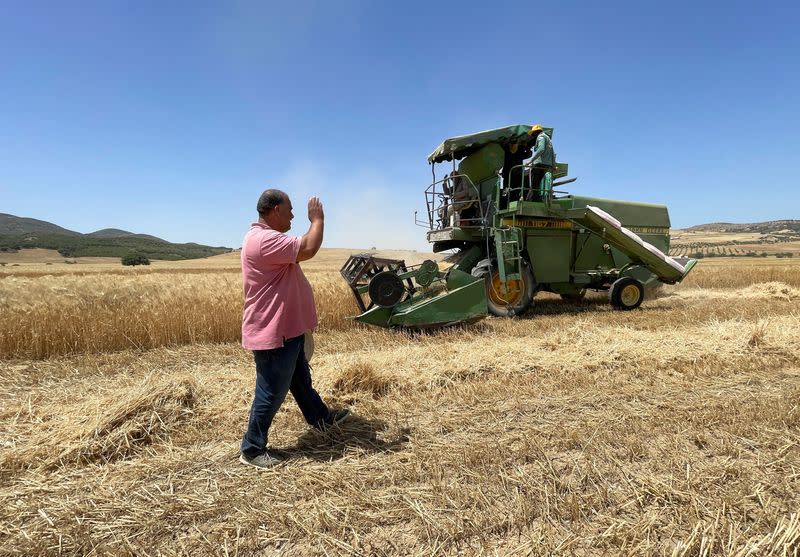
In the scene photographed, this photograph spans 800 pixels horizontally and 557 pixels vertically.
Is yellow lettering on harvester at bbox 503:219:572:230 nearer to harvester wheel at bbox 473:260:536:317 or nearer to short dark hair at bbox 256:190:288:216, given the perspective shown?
harvester wheel at bbox 473:260:536:317

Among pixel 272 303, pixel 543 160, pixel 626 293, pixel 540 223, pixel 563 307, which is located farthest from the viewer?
pixel 563 307

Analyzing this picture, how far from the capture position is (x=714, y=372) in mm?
4410

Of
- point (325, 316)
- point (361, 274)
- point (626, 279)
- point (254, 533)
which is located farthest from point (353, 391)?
point (626, 279)

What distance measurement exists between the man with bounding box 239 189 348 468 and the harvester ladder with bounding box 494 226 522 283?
18.1ft

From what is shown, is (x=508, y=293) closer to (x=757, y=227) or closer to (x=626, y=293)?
(x=626, y=293)

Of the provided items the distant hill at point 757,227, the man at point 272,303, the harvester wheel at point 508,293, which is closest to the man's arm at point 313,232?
the man at point 272,303

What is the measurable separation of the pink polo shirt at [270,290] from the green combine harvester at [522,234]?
4.42 metres

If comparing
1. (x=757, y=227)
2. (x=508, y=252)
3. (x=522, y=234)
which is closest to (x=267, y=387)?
(x=508, y=252)

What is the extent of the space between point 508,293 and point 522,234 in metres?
1.32

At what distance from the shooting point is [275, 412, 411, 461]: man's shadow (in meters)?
3.00

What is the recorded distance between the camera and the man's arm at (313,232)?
269 cm

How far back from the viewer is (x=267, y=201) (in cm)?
290

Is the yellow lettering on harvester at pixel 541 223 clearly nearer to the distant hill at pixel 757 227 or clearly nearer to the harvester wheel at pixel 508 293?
the harvester wheel at pixel 508 293

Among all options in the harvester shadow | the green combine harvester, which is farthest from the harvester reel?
the harvester shadow
